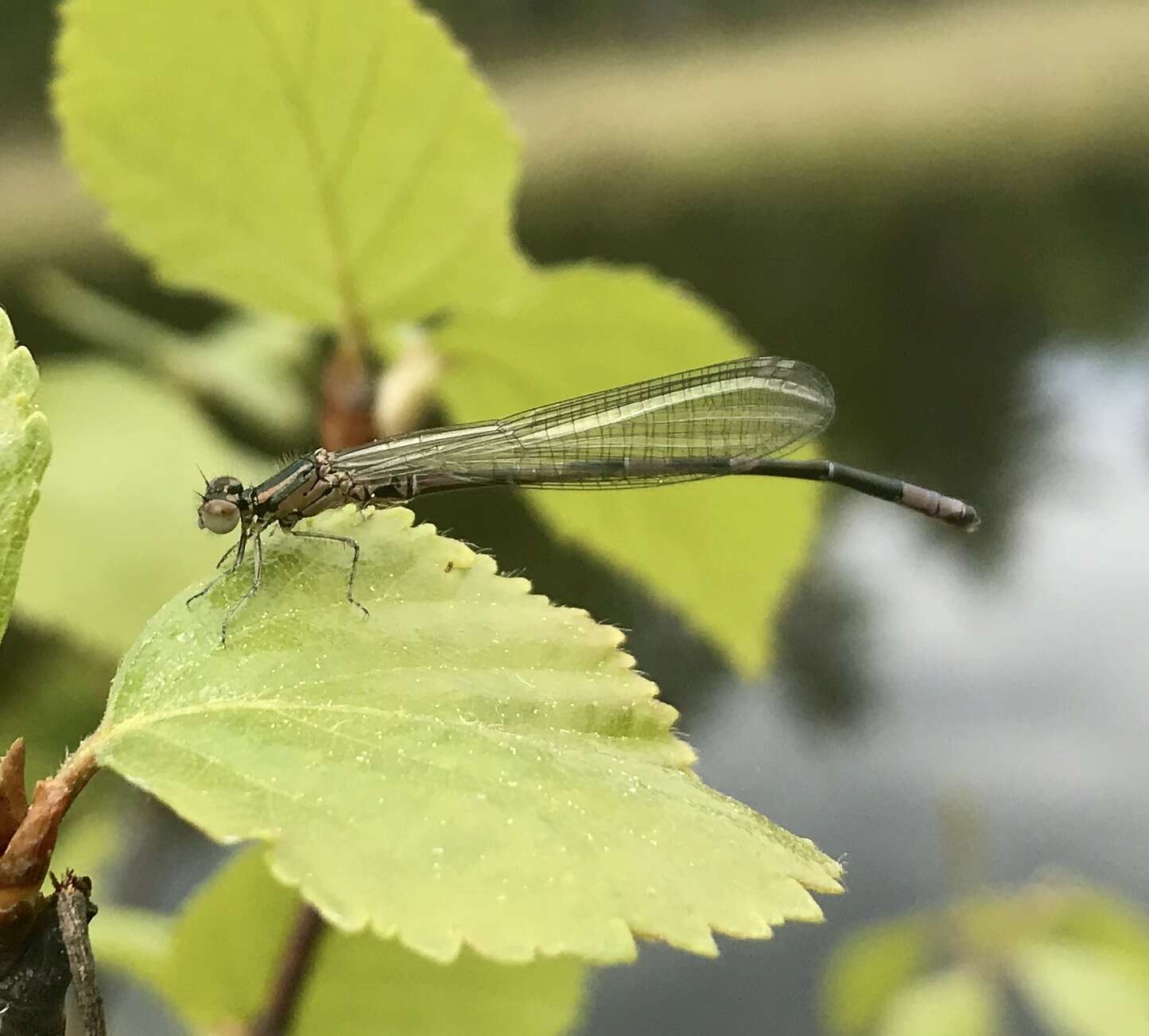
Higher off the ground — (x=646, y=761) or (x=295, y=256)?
(x=295, y=256)

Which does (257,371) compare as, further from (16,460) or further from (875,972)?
(875,972)

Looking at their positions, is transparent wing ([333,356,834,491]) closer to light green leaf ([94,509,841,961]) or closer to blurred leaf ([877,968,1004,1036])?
light green leaf ([94,509,841,961])

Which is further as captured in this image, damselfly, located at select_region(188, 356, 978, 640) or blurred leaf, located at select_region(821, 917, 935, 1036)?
blurred leaf, located at select_region(821, 917, 935, 1036)

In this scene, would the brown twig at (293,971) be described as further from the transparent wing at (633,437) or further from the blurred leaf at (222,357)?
the blurred leaf at (222,357)

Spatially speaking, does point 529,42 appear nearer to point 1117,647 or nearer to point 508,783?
point 1117,647

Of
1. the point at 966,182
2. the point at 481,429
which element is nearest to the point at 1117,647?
the point at 481,429

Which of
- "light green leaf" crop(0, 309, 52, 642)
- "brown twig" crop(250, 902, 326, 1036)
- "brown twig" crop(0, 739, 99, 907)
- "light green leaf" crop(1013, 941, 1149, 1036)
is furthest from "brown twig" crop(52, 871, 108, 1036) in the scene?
"light green leaf" crop(1013, 941, 1149, 1036)

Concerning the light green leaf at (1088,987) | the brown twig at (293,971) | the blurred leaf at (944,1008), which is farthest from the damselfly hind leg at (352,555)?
the blurred leaf at (944,1008)
